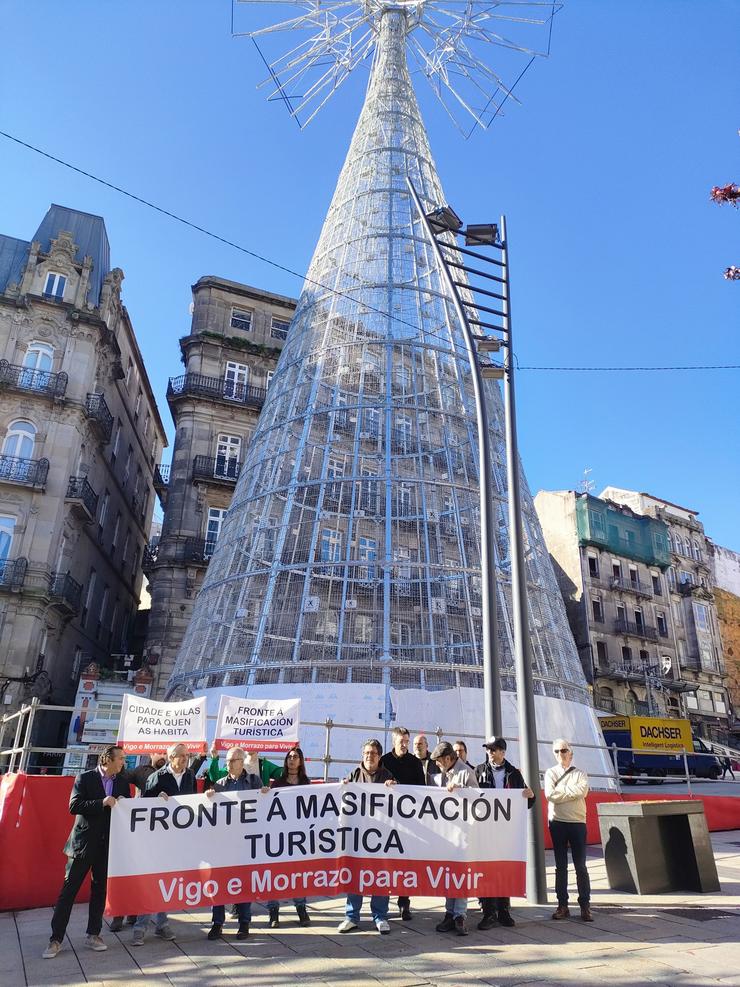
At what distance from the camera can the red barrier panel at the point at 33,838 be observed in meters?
7.39

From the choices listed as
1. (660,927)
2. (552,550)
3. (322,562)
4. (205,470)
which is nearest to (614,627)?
(552,550)

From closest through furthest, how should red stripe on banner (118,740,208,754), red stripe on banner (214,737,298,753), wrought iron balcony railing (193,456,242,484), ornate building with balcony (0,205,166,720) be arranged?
1. red stripe on banner (118,740,208,754)
2. red stripe on banner (214,737,298,753)
3. ornate building with balcony (0,205,166,720)
4. wrought iron balcony railing (193,456,242,484)

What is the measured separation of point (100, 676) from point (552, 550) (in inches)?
1316

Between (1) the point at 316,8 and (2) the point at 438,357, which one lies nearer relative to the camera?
(2) the point at 438,357

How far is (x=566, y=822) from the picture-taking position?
6742 mm

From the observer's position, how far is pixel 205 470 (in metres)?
30.2

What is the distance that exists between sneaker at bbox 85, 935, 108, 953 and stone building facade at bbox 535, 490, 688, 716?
40.8 m

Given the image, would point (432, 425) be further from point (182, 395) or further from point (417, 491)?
point (182, 395)

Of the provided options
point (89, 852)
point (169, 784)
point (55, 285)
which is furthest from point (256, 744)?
point (55, 285)

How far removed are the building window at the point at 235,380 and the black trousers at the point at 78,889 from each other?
27170 mm

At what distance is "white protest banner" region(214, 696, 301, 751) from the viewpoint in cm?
1055

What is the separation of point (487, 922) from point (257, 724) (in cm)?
521

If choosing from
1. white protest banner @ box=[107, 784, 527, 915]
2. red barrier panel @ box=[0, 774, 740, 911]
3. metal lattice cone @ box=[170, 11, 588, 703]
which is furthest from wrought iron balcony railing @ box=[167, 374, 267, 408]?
white protest banner @ box=[107, 784, 527, 915]

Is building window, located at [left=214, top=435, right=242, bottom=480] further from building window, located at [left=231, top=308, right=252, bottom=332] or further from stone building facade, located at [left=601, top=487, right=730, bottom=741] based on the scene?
stone building facade, located at [left=601, top=487, right=730, bottom=741]
